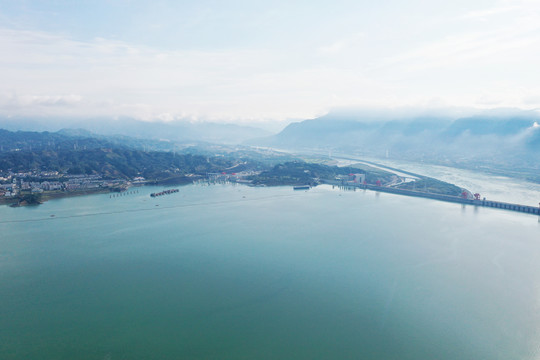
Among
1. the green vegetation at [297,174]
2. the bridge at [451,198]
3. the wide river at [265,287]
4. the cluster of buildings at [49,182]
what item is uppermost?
the cluster of buildings at [49,182]

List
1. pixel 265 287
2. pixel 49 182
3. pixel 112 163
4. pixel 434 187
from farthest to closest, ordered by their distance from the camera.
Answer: pixel 112 163, pixel 434 187, pixel 49 182, pixel 265 287

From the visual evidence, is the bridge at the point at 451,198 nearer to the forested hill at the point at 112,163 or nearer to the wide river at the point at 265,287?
the wide river at the point at 265,287

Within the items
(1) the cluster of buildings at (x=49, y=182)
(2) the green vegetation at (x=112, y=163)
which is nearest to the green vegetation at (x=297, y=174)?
(2) the green vegetation at (x=112, y=163)

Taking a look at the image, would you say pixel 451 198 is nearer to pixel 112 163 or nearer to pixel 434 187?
pixel 434 187

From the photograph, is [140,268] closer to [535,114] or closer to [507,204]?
[507,204]

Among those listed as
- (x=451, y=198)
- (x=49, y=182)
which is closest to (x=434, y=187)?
(x=451, y=198)

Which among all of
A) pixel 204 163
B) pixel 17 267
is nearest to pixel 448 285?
pixel 17 267
